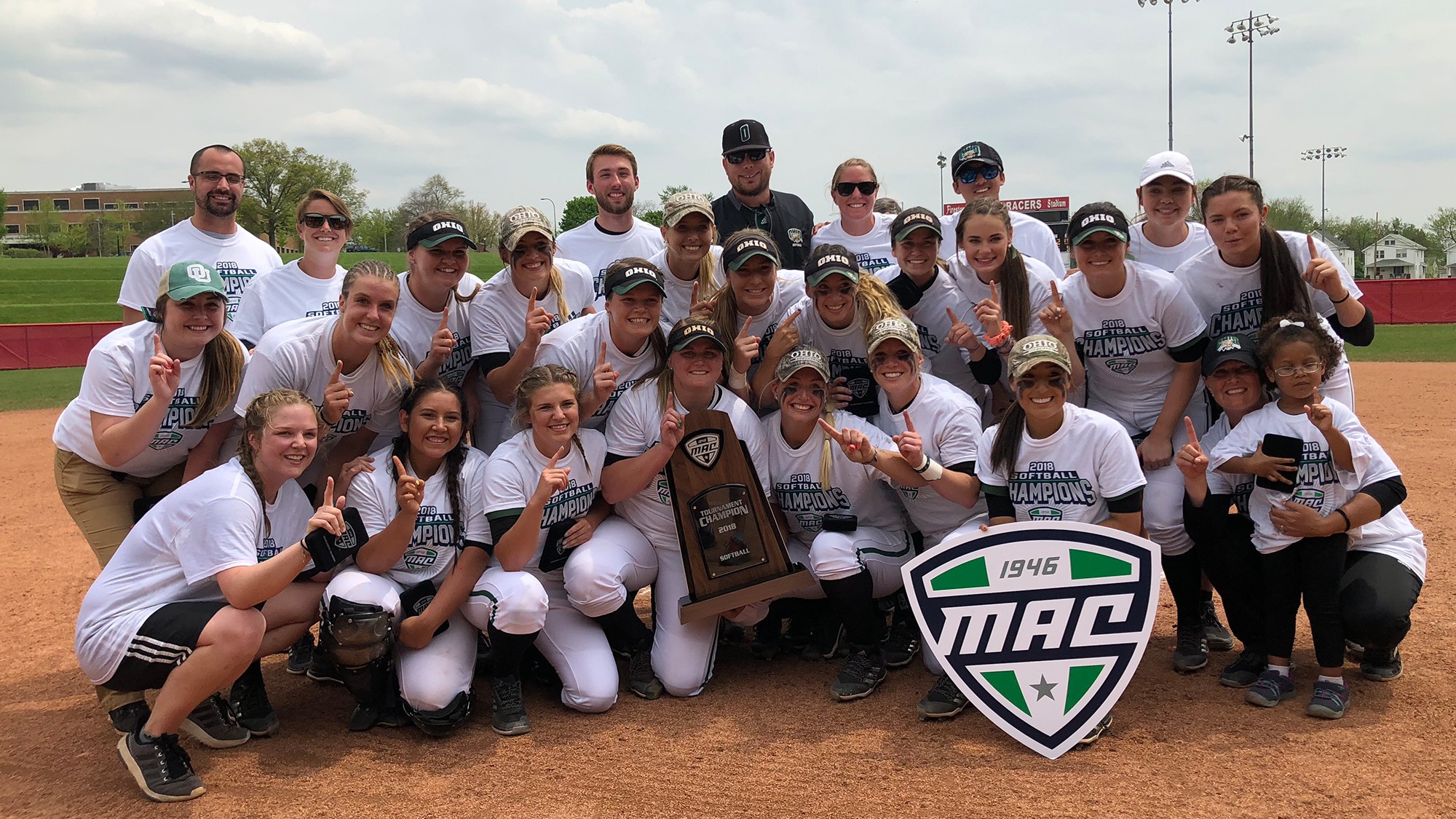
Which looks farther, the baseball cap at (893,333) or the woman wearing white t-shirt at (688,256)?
the woman wearing white t-shirt at (688,256)

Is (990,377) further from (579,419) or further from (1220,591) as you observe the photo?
(579,419)

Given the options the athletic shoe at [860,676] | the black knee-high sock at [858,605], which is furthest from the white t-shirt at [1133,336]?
the athletic shoe at [860,676]

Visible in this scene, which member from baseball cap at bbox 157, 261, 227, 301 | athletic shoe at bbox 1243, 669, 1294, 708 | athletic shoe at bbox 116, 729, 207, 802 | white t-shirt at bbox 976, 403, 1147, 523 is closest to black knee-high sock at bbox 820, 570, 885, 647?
white t-shirt at bbox 976, 403, 1147, 523

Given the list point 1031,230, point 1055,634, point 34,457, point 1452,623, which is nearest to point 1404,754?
point 1055,634

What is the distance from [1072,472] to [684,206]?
2.45 m

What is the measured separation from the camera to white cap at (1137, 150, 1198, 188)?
5.34m

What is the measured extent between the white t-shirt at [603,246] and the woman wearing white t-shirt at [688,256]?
0.53 meters

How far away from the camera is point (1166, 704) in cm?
433

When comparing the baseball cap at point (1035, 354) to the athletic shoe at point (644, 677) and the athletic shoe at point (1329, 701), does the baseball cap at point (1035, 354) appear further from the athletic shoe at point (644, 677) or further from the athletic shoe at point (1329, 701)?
the athletic shoe at point (644, 677)

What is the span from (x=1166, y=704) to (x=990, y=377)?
5.80ft

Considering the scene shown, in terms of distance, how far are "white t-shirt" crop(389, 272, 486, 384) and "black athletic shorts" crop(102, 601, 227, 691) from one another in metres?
1.71

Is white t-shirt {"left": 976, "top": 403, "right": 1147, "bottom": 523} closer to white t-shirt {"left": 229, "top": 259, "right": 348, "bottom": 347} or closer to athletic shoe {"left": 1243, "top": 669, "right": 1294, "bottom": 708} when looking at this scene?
athletic shoe {"left": 1243, "top": 669, "right": 1294, "bottom": 708}

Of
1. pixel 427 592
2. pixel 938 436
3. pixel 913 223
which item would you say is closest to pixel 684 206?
pixel 913 223

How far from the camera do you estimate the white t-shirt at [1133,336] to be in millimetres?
4969
